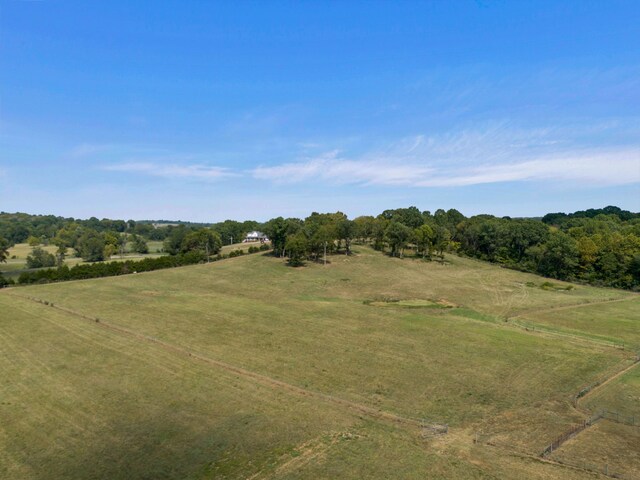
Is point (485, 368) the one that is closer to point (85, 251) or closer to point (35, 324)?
point (35, 324)

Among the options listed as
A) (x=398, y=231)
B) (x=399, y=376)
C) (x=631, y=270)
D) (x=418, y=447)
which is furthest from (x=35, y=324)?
(x=631, y=270)

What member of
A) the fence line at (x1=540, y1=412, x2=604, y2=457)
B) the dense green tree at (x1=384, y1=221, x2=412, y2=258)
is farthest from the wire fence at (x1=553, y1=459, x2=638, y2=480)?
the dense green tree at (x1=384, y1=221, x2=412, y2=258)

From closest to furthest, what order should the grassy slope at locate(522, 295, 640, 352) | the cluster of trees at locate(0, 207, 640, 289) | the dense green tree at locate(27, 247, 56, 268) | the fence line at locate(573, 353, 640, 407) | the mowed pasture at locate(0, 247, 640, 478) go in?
the mowed pasture at locate(0, 247, 640, 478) < the fence line at locate(573, 353, 640, 407) < the grassy slope at locate(522, 295, 640, 352) < the cluster of trees at locate(0, 207, 640, 289) < the dense green tree at locate(27, 247, 56, 268)

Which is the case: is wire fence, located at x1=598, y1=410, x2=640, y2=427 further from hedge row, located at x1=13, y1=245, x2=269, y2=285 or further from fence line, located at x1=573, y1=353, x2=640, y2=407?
hedge row, located at x1=13, y1=245, x2=269, y2=285

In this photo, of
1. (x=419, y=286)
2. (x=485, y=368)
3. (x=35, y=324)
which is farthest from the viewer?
(x=419, y=286)

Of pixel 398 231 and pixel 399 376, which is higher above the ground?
pixel 398 231

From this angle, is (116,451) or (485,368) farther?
(485,368)

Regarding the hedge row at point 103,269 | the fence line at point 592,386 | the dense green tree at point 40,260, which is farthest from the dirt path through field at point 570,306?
the dense green tree at point 40,260

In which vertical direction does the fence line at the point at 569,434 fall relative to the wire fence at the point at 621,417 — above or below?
above

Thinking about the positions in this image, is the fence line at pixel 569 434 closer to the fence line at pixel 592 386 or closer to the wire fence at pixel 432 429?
the fence line at pixel 592 386
